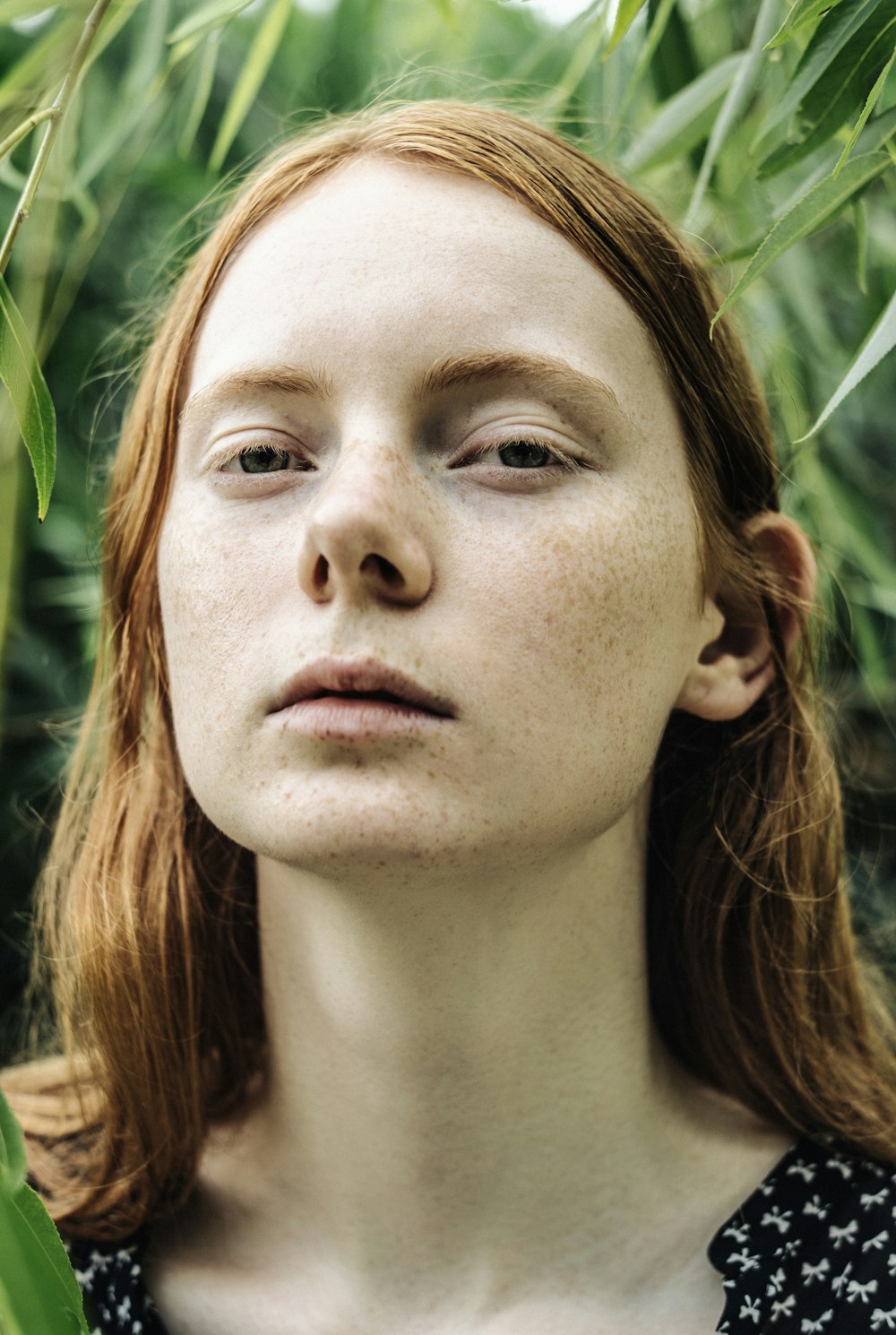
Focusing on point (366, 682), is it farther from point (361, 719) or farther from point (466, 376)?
point (466, 376)

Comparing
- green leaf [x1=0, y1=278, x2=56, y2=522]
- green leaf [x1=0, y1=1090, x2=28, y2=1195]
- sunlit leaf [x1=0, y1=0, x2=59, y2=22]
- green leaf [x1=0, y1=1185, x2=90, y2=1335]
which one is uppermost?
sunlit leaf [x1=0, y1=0, x2=59, y2=22]

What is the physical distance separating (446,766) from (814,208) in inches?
19.6

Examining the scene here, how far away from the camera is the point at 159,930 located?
139 cm

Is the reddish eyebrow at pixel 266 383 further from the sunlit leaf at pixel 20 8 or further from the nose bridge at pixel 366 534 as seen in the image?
the sunlit leaf at pixel 20 8

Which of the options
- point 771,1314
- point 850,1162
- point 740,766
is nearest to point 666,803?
point 740,766

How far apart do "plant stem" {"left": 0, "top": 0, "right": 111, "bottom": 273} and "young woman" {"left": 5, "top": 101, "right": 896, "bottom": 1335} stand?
23cm

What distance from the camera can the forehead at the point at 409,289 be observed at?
1.07 m

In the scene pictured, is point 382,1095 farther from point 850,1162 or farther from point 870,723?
point 870,723

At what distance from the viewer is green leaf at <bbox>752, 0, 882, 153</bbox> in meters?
0.98

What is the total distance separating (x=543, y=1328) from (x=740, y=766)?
57 cm

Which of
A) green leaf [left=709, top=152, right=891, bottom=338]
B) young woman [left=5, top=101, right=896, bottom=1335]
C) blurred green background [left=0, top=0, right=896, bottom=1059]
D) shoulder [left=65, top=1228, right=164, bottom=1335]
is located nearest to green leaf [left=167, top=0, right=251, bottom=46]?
blurred green background [left=0, top=0, right=896, bottom=1059]

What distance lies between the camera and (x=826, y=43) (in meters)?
1.00

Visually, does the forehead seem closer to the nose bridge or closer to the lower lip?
the nose bridge

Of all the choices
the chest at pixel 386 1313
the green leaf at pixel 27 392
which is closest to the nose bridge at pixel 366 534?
the green leaf at pixel 27 392
